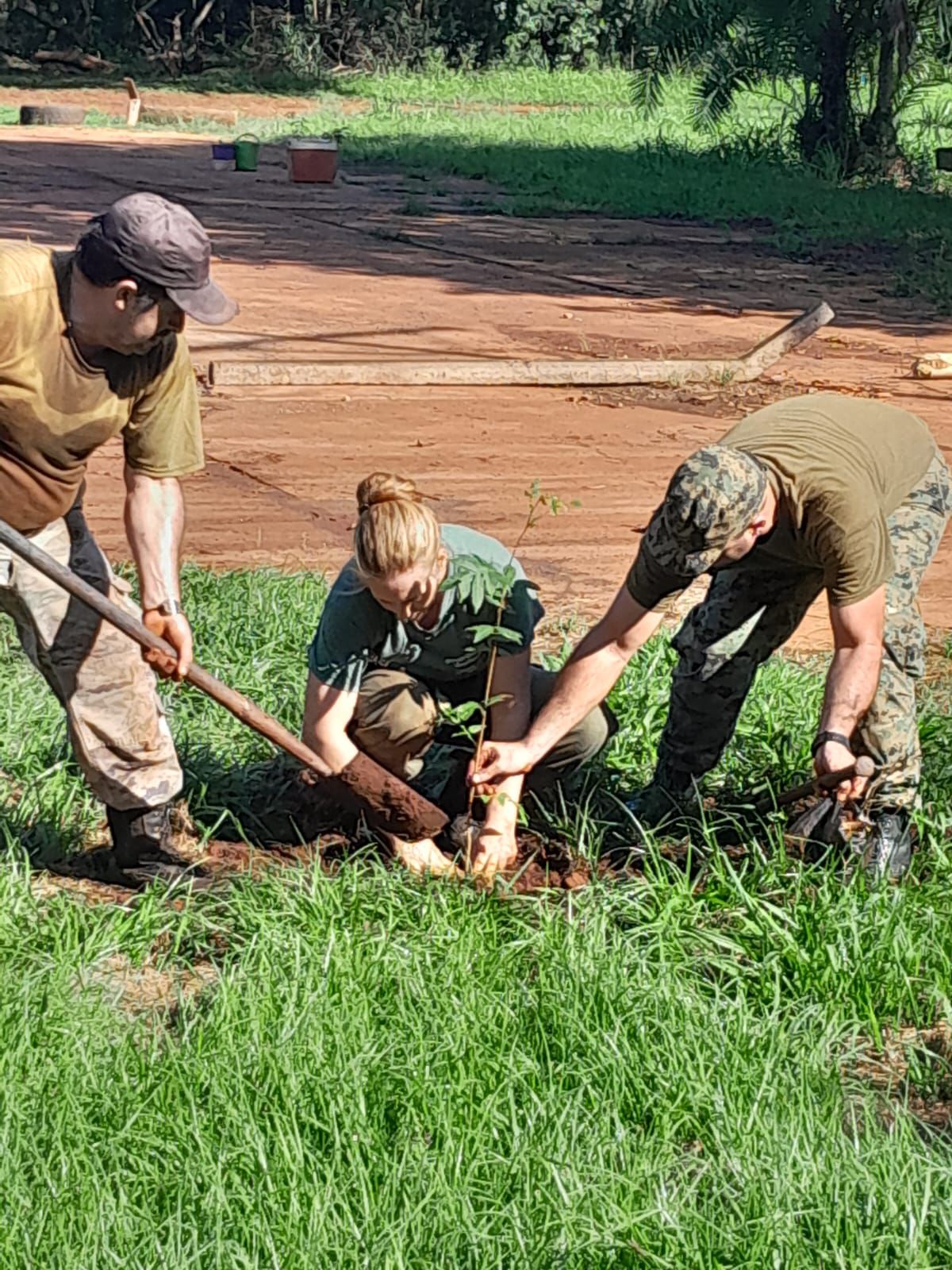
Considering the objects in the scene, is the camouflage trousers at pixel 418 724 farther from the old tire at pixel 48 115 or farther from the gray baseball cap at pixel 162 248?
the old tire at pixel 48 115

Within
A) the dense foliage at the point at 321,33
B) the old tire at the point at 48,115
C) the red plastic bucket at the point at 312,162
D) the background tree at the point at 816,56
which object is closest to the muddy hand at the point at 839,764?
the background tree at the point at 816,56

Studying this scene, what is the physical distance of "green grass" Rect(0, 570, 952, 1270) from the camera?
3.16 metres

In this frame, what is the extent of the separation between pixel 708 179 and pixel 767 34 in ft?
7.28

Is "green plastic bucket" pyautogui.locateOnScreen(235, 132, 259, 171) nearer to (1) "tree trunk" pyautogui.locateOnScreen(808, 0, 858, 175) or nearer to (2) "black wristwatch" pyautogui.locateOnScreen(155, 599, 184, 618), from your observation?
(1) "tree trunk" pyautogui.locateOnScreen(808, 0, 858, 175)

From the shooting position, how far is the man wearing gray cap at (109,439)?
4305 millimetres

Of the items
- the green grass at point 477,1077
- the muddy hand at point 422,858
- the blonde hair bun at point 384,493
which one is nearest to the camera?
the green grass at point 477,1077

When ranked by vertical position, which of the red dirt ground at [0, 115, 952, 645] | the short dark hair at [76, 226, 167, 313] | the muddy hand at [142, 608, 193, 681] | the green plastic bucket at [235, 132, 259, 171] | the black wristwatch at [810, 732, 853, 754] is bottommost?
the red dirt ground at [0, 115, 952, 645]

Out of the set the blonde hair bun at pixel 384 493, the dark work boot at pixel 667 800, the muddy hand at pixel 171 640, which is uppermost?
the blonde hair bun at pixel 384 493

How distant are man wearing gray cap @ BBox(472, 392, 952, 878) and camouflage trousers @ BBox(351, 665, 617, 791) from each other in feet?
0.91

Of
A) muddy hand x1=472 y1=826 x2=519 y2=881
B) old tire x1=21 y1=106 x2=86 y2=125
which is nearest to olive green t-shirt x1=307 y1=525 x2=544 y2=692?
muddy hand x1=472 y1=826 x2=519 y2=881

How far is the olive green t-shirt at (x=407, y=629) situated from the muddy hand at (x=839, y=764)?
793mm

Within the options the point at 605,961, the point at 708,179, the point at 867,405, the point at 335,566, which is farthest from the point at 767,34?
the point at 605,961

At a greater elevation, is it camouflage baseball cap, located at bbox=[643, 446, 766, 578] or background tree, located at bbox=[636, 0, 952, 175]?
background tree, located at bbox=[636, 0, 952, 175]

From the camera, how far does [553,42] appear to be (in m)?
41.6
